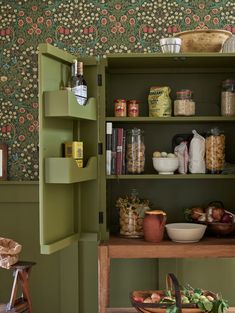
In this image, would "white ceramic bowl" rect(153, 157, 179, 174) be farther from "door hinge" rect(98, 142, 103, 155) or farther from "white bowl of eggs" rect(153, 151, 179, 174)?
"door hinge" rect(98, 142, 103, 155)

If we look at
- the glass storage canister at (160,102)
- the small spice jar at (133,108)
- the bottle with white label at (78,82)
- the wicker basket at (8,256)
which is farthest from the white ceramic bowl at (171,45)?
the wicker basket at (8,256)

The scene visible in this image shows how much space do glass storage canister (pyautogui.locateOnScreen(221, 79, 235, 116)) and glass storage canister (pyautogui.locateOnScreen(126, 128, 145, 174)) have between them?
0.53 meters

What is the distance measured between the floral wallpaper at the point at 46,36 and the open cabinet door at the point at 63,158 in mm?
469

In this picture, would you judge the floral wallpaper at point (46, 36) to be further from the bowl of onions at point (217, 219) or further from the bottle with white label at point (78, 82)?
the bowl of onions at point (217, 219)

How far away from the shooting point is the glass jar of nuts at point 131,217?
9.85ft

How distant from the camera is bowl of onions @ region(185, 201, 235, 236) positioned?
2943mm

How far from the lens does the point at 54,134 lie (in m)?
2.67

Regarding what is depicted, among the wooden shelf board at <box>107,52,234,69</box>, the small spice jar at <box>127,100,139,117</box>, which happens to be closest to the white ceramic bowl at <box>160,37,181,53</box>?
the wooden shelf board at <box>107,52,234,69</box>

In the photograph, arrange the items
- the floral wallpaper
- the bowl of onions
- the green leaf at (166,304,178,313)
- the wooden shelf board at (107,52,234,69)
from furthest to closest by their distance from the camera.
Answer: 1. the floral wallpaper
2. the bowl of onions
3. the wooden shelf board at (107,52,234,69)
4. the green leaf at (166,304,178,313)

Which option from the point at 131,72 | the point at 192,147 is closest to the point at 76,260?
the point at 192,147

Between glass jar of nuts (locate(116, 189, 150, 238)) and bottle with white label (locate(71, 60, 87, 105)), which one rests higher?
bottle with white label (locate(71, 60, 87, 105))

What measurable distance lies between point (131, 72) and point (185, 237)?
1.10m

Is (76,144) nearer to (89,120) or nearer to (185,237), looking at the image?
(89,120)

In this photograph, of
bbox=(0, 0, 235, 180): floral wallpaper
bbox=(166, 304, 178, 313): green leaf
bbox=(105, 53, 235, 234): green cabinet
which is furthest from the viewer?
bbox=(0, 0, 235, 180): floral wallpaper
